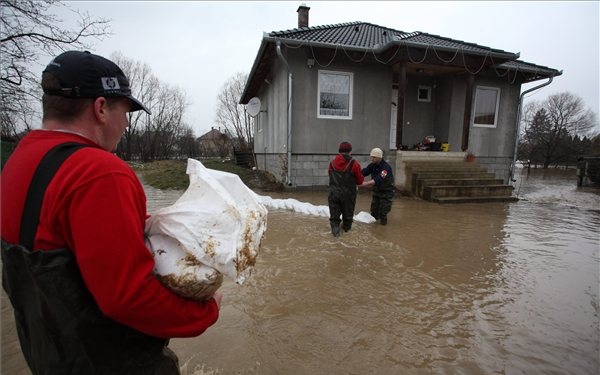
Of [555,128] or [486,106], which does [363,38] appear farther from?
[555,128]

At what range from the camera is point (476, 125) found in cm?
1234

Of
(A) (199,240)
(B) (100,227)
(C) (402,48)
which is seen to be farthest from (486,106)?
(B) (100,227)

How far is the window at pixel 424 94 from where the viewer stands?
12883mm

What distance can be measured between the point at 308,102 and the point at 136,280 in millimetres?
10043

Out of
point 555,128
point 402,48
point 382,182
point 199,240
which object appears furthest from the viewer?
point 555,128

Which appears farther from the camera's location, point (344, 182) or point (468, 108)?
point (468, 108)

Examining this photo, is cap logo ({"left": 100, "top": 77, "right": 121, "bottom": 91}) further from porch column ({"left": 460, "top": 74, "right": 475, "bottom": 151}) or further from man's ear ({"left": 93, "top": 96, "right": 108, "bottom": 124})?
porch column ({"left": 460, "top": 74, "right": 475, "bottom": 151})

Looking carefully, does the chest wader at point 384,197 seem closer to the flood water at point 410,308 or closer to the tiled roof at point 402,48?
the flood water at point 410,308

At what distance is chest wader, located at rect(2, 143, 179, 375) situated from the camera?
92 centimetres

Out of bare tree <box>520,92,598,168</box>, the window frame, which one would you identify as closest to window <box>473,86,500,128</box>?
the window frame

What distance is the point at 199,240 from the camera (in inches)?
41.1

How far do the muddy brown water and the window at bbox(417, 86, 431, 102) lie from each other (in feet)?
27.8

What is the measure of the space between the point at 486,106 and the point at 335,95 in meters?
6.58

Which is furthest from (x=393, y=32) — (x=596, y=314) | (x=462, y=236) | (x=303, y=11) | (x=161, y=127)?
(x=161, y=127)
